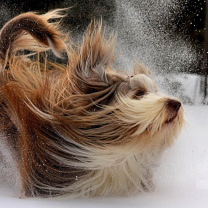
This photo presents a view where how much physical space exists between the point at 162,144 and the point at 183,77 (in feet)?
6.58

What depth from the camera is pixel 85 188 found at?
1.66 m

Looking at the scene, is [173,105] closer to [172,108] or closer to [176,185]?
[172,108]

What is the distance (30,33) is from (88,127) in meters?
0.64

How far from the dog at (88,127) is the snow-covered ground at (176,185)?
0.23ft

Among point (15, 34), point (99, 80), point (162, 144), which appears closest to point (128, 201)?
point (162, 144)

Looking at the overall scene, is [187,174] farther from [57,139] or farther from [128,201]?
[57,139]

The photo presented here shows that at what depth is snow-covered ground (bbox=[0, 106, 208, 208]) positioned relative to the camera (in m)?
Result: 1.56

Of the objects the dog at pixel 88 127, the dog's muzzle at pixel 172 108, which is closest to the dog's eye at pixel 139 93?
the dog at pixel 88 127

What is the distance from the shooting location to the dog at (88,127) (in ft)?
5.14

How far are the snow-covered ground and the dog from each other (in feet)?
0.23

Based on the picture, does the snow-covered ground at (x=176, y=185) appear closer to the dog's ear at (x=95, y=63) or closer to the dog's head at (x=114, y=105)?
the dog's head at (x=114, y=105)

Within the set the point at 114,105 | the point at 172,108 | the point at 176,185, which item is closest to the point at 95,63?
the point at 114,105

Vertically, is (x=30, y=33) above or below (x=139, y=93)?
above

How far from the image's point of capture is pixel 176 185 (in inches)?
72.5
